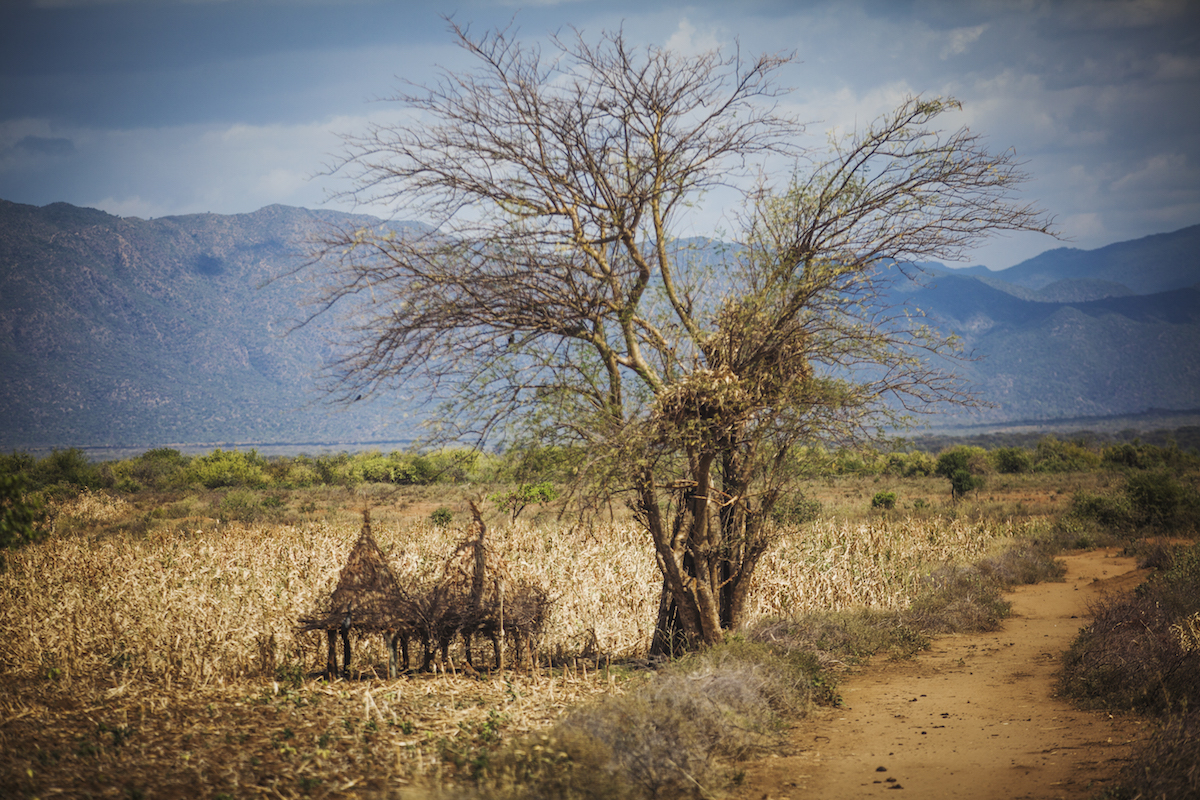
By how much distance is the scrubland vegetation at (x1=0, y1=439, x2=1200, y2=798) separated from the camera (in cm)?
484

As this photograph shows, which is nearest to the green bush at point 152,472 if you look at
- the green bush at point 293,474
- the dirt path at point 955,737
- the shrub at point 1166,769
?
the green bush at point 293,474

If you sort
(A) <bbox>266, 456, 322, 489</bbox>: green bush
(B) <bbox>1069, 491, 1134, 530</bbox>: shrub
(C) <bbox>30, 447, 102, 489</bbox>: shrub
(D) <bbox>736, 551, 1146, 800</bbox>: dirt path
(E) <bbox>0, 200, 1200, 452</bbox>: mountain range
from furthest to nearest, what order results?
(E) <bbox>0, 200, 1200, 452</bbox>: mountain range → (A) <bbox>266, 456, 322, 489</bbox>: green bush → (C) <bbox>30, 447, 102, 489</bbox>: shrub → (B) <bbox>1069, 491, 1134, 530</bbox>: shrub → (D) <bbox>736, 551, 1146, 800</bbox>: dirt path

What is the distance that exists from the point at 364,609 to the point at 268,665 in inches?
50.9

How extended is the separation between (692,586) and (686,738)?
287cm

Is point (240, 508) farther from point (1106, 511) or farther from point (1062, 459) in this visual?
point (1062, 459)

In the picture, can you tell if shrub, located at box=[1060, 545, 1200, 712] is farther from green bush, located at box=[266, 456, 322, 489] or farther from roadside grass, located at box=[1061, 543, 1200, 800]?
green bush, located at box=[266, 456, 322, 489]

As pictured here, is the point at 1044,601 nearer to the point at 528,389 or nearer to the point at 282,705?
the point at 528,389

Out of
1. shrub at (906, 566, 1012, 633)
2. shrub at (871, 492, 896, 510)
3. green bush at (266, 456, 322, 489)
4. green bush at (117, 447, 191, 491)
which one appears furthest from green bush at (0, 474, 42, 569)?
green bush at (266, 456, 322, 489)

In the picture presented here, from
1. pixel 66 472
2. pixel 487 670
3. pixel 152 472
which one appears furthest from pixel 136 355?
pixel 487 670

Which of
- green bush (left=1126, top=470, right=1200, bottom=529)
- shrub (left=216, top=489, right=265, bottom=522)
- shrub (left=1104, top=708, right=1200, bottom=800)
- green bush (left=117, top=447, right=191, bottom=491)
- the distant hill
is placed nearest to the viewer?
shrub (left=1104, top=708, right=1200, bottom=800)

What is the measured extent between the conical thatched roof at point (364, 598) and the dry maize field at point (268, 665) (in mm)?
432

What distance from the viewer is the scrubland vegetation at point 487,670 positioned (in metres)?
4.84

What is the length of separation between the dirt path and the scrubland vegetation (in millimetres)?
367

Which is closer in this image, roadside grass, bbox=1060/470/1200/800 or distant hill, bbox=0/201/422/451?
roadside grass, bbox=1060/470/1200/800
